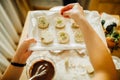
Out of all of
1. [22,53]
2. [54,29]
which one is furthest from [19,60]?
[54,29]

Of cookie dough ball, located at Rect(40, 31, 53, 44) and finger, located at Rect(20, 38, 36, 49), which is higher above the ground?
finger, located at Rect(20, 38, 36, 49)

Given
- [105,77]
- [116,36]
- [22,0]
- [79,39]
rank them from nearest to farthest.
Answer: [105,77]
[79,39]
[116,36]
[22,0]

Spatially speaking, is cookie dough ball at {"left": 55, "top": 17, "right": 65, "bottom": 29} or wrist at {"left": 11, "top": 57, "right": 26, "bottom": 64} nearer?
wrist at {"left": 11, "top": 57, "right": 26, "bottom": 64}

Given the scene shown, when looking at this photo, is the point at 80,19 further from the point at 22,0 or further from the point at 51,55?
the point at 22,0

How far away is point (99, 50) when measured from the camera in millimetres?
684

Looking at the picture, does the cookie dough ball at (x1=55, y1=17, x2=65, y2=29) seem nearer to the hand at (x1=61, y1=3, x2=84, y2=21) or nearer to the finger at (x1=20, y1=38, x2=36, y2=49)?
the hand at (x1=61, y1=3, x2=84, y2=21)

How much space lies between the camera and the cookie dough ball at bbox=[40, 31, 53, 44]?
860 millimetres

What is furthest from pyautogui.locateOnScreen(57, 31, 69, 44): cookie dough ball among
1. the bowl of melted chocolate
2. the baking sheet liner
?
the bowl of melted chocolate

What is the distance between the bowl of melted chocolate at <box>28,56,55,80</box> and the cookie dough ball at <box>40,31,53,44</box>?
109mm

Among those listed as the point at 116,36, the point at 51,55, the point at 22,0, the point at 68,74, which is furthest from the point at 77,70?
the point at 22,0

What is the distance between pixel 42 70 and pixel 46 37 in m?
0.16

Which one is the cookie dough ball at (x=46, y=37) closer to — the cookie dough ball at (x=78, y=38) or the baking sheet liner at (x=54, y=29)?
the baking sheet liner at (x=54, y=29)

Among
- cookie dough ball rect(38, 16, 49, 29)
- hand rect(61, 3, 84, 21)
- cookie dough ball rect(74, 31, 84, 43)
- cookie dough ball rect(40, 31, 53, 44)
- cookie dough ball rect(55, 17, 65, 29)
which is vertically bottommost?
cookie dough ball rect(74, 31, 84, 43)

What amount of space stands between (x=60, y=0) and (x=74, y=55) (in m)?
1.31
